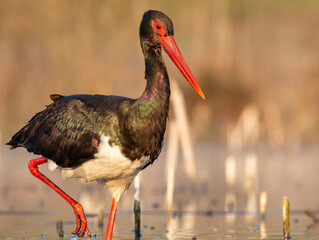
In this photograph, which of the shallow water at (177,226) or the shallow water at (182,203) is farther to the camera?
the shallow water at (182,203)

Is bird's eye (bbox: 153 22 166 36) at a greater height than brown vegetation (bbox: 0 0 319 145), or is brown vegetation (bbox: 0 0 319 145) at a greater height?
brown vegetation (bbox: 0 0 319 145)

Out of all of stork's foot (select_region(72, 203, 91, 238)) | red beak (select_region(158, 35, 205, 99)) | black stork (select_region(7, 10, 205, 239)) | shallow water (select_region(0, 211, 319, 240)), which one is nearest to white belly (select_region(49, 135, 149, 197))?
black stork (select_region(7, 10, 205, 239))

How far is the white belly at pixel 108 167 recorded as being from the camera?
898cm

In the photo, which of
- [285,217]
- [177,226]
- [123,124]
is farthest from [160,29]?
[177,226]

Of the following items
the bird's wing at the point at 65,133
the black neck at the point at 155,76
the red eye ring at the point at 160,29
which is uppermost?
the red eye ring at the point at 160,29

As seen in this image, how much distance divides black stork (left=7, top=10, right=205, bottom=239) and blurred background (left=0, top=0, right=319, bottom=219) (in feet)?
39.4

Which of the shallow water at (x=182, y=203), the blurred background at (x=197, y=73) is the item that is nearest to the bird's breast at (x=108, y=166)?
the shallow water at (x=182, y=203)

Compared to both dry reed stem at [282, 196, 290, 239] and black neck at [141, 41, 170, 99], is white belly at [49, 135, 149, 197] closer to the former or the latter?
black neck at [141, 41, 170, 99]

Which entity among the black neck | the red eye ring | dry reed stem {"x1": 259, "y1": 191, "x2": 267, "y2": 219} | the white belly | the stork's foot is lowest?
the stork's foot

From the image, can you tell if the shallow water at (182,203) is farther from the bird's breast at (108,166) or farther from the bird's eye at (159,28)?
the bird's eye at (159,28)

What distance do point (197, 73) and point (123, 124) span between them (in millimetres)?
19384

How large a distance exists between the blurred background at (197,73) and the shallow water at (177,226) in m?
8.67

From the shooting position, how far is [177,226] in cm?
1166

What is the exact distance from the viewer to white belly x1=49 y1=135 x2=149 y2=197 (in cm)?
898
